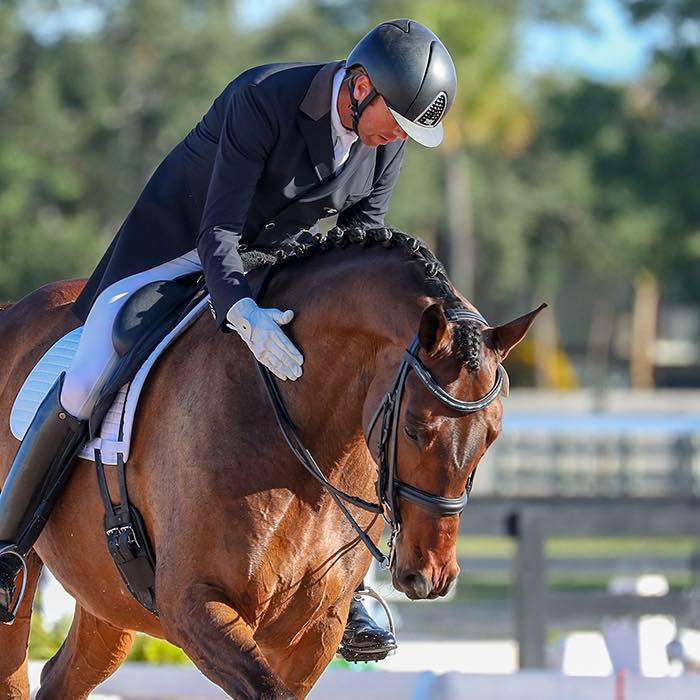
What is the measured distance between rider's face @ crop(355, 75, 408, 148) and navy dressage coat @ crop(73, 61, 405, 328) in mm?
157

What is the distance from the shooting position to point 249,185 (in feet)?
14.1

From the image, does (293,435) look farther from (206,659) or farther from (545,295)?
(545,295)

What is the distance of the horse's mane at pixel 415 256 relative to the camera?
12.1 feet

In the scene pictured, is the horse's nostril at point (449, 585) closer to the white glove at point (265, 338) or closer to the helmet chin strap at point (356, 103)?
the white glove at point (265, 338)

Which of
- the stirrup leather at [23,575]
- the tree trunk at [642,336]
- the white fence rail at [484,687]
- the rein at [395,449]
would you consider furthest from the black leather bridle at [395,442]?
the tree trunk at [642,336]

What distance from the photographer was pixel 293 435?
4109 millimetres

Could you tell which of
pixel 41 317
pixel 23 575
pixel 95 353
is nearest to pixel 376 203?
pixel 95 353

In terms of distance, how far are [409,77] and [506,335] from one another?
85 centimetres

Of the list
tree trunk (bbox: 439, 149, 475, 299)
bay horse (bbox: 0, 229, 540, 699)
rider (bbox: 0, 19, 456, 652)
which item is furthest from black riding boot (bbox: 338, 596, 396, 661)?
tree trunk (bbox: 439, 149, 475, 299)

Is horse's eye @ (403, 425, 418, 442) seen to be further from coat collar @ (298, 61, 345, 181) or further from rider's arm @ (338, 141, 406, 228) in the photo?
rider's arm @ (338, 141, 406, 228)

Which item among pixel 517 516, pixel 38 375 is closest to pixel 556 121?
pixel 517 516

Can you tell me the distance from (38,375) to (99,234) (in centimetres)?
3249

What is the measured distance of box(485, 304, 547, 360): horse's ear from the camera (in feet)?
12.5

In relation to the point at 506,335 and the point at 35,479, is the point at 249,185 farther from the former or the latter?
the point at 35,479
